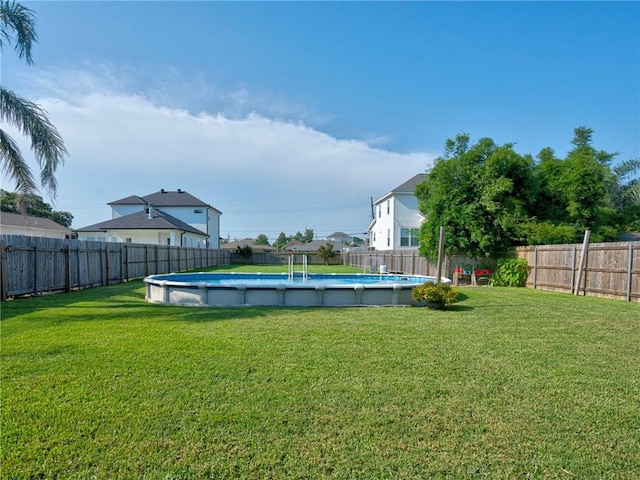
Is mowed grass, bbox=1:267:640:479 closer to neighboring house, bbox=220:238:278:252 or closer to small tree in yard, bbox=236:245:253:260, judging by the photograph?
small tree in yard, bbox=236:245:253:260

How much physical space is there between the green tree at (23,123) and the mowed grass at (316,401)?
487 centimetres

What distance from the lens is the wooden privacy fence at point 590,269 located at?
33.4 ft

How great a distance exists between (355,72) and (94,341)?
13304 mm

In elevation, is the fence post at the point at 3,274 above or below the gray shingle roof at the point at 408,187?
below

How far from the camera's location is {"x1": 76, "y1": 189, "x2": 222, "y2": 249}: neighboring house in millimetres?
28812

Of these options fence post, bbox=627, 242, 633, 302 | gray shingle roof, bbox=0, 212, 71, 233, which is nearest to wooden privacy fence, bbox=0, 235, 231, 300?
gray shingle roof, bbox=0, 212, 71, 233

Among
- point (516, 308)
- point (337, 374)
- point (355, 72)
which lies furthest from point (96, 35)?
point (516, 308)

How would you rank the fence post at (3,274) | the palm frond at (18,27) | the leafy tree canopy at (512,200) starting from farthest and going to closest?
the leafy tree canopy at (512,200) < the fence post at (3,274) < the palm frond at (18,27)

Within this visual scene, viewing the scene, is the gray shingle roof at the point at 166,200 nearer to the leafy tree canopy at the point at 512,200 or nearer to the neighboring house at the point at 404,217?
the neighboring house at the point at 404,217

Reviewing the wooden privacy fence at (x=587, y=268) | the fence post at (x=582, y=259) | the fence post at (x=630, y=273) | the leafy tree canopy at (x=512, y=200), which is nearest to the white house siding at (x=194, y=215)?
the leafy tree canopy at (x=512, y=200)

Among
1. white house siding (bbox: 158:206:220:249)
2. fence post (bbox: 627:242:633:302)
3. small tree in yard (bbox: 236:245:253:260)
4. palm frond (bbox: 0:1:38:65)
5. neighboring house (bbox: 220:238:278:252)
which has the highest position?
palm frond (bbox: 0:1:38:65)

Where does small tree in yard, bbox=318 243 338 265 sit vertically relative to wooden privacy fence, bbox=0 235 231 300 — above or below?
below

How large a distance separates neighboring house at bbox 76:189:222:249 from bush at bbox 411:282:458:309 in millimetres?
24217

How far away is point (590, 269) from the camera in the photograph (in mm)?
11594
